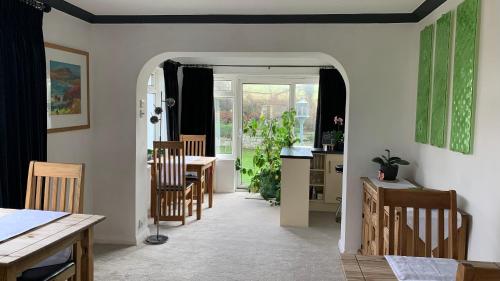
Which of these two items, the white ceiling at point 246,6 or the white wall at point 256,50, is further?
the white wall at point 256,50

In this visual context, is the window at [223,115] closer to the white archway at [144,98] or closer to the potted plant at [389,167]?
the white archway at [144,98]

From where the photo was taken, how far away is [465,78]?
244 centimetres

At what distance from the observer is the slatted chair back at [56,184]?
2.44 meters

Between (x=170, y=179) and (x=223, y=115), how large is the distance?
7.49 feet

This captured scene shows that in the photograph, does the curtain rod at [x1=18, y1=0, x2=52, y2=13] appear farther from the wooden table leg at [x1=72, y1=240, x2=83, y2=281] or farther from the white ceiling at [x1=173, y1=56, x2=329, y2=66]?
the white ceiling at [x1=173, y1=56, x2=329, y2=66]

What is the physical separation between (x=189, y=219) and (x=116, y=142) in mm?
1505

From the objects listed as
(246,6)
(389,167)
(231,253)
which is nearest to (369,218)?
(389,167)

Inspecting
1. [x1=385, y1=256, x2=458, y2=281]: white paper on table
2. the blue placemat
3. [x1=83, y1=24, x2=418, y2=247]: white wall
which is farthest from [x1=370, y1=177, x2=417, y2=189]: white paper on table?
the blue placemat

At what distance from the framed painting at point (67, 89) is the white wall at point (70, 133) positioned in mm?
63

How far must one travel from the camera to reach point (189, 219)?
4.95 metres

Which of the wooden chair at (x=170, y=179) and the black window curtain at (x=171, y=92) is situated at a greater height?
the black window curtain at (x=171, y=92)

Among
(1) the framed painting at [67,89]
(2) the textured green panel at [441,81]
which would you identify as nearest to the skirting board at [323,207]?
(2) the textured green panel at [441,81]

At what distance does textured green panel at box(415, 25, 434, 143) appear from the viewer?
3.20 metres

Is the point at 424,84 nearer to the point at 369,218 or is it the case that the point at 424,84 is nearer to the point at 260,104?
the point at 369,218
